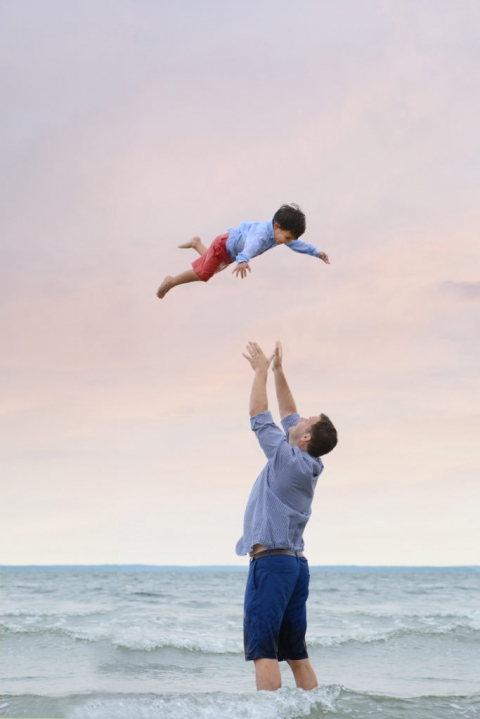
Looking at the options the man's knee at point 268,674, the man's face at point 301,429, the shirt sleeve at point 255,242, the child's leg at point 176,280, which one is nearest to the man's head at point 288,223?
the shirt sleeve at point 255,242

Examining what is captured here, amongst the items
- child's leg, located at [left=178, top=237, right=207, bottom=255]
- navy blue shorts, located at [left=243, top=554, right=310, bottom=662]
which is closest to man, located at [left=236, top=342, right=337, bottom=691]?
navy blue shorts, located at [left=243, top=554, right=310, bottom=662]

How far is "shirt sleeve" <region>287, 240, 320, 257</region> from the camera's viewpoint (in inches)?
245

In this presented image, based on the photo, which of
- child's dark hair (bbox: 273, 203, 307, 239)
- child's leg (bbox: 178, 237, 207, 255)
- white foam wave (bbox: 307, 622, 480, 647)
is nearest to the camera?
child's dark hair (bbox: 273, 203, 307, 239)

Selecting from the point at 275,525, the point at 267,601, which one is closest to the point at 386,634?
the point at 267,601

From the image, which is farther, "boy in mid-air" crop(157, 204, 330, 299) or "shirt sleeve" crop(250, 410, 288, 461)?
"boy in mid-air" crop(157, 204, 330, 299)

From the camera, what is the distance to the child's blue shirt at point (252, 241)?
18.1 ft

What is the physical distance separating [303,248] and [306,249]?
0.03 m

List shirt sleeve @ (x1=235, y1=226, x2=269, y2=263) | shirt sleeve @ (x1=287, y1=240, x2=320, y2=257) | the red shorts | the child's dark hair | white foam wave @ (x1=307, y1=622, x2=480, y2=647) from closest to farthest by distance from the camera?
shirt sleeve @ (x1=235, y1=226, x2=269, y2=263) → the child's dark hair → the red shorts → shirt sleeve @ (x1=287, y1=240, x2=320, y2=257) → white foam wave @ (x1=307, y1=622, x2=480, y2=647)

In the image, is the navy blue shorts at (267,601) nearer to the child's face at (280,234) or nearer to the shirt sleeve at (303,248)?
the child's face at (280,234)

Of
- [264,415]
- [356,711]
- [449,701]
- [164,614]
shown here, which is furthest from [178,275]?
[164,614]

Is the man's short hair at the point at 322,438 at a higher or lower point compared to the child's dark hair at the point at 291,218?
lower

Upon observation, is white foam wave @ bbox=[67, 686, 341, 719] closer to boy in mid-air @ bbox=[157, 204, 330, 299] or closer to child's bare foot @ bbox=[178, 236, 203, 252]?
boy in mid-air @ bbox=[157, 204, 330, 299]

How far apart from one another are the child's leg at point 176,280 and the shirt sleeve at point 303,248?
2.80 feet

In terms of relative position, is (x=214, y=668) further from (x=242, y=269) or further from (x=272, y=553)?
(x=242, y=269)
